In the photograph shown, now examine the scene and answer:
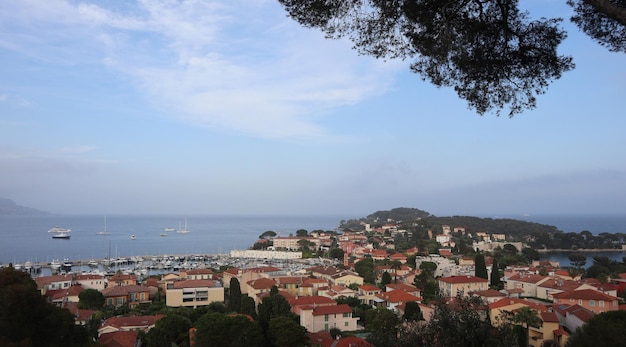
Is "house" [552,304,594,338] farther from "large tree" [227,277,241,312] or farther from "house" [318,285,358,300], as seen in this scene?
"large tree" [227,277,241,312]

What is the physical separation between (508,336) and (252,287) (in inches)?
706

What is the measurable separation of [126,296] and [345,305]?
10948 mm

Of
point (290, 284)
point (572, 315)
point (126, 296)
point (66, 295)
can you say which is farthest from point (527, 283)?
point (66, 295)

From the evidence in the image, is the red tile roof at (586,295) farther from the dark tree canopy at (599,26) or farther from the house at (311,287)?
the dark tree canopy at (599,26)

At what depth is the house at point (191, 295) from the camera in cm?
2072

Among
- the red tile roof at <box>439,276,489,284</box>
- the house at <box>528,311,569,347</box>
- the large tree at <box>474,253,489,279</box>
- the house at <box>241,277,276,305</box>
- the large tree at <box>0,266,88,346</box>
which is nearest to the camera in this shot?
the large tree at <box>0,266,88,346</box>

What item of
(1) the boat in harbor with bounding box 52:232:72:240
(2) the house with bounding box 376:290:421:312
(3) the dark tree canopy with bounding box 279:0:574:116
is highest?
(3) the dark tree canopy with bounding box 279:0:574:116

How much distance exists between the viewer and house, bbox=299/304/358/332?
15891mm

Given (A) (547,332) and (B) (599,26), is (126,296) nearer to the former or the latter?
(A) (547,332)

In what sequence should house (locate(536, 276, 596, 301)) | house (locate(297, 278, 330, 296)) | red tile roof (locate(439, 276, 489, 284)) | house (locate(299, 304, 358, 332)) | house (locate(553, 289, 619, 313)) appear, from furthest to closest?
1. house (locate(297, 278, 330, 296))
2. red tile roof (locate(439, 276, 489, 284))
3. house (locate(536, 276, 596, 301))
4. house (locate(299, 304, 358, 332))
5. house (locate(553, 289, 619, 313))

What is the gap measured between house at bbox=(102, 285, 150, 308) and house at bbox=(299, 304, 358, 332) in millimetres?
9301

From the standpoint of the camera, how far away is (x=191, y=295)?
20.8m

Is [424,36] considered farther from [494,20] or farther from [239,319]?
[239,319]

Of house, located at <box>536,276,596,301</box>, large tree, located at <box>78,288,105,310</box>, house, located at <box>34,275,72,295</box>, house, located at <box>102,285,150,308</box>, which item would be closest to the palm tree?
house, located at <box>536,276,596,301</box>
